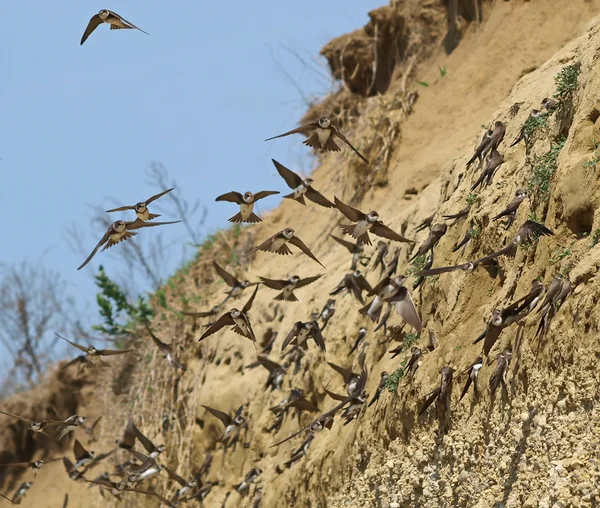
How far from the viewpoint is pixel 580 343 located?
19.9 ft

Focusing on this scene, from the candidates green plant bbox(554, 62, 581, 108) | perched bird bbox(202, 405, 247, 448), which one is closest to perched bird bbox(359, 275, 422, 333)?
green plant bbox(554, 62, 581, 108)

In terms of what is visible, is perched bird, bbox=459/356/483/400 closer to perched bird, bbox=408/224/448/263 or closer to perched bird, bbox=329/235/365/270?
perched bird, bbox=408/224/448/263

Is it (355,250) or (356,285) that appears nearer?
(356,285)

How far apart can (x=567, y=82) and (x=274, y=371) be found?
15.4 ft

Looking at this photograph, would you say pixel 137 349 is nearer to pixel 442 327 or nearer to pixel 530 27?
pixel 530 27

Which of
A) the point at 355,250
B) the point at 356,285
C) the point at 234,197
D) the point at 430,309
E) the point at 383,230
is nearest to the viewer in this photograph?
the point at 430,309

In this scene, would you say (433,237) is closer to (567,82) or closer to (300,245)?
(300,245)

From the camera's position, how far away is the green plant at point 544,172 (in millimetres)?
7328

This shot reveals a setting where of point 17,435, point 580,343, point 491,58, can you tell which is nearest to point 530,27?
point 491,58

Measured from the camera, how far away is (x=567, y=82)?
7.70 metres

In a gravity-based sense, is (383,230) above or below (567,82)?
below

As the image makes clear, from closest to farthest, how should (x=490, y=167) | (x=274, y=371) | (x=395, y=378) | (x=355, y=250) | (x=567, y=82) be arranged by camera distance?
(x=567, y=82) < (x=490, y=167) < (x=395, y=378) < (x=355, y=250) < (x=274, y=371)

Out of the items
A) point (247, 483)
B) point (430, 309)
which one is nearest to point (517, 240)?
point (430, 309)

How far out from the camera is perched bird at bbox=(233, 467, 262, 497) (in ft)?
35.8
